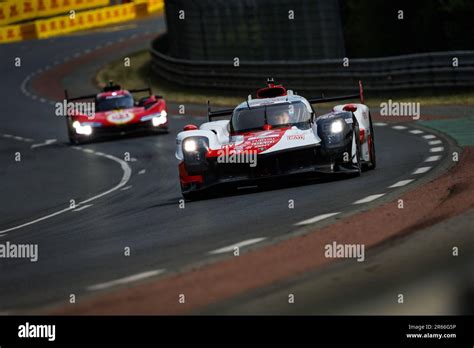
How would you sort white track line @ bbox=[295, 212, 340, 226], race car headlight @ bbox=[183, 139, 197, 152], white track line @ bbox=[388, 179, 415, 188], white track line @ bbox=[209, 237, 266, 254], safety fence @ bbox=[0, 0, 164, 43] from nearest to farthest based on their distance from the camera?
white track line @ bbox=[209, 237, 266, 254]
white track line @ bbox=[295, 212, 340, 226]
white track line @ bbox=[388, 179, 415, 188]
race car headlight @ bbox=[183, 139, 197, 152]
safety fence @ bbox=[0, 0, 164, 43]

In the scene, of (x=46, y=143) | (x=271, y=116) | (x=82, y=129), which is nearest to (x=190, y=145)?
(x=271, y=116)

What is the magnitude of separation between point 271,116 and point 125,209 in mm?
2501

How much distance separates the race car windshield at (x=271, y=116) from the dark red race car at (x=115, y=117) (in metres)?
11.9

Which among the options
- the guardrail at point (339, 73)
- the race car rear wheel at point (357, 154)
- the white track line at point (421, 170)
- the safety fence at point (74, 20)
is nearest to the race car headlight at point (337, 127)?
the race car rear wheel at point (357, 154)

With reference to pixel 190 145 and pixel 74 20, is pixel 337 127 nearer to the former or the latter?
pixel 190 145

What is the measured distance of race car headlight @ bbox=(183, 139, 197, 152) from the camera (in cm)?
1631

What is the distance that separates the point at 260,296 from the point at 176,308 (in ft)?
2.04

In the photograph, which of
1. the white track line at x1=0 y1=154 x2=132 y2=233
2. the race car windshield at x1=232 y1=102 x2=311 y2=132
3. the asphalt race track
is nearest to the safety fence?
the asphalt race track

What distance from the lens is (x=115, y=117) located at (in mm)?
29531

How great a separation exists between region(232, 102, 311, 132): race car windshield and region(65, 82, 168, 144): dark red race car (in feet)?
39.0

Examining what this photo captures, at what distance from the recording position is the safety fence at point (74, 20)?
64688 millimetres

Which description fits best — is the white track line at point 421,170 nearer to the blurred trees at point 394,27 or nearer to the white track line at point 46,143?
the white track line at point 46,143

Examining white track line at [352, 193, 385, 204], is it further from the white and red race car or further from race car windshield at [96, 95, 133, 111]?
race car windshield at [96, 95, 133, 111]

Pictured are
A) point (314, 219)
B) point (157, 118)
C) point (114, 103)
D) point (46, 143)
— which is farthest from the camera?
point (46, 143)
